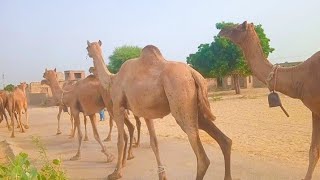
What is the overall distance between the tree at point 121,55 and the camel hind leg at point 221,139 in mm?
45930

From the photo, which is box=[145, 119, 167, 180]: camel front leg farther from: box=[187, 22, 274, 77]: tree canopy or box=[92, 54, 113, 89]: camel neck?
box=[187, 22, 274, 77]: tree canopy

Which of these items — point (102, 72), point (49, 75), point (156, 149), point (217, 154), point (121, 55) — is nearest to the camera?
point (156, 149)

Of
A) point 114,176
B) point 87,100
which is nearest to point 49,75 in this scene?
point 87,100

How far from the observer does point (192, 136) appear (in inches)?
229

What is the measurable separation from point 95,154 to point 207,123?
4450 mm

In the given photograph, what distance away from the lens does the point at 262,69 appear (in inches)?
256

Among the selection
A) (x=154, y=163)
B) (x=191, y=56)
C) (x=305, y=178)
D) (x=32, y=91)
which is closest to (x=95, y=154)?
(x=154, y=163)

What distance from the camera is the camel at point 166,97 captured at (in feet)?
19.2

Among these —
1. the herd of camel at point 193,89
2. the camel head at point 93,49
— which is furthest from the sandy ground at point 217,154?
the camel head at point 93,49

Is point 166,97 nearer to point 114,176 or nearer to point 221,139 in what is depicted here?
point 221,139

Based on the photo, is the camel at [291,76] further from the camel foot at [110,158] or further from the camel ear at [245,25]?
the camel foot at [110,158]

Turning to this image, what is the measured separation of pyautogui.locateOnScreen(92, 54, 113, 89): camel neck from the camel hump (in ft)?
4.77

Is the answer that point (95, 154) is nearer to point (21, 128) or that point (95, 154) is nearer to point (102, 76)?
point (102, 76)

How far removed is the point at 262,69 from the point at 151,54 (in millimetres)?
1840
